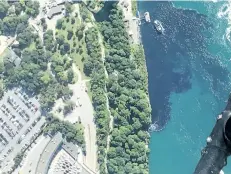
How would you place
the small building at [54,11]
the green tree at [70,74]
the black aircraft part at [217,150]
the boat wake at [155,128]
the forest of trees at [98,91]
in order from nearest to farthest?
the black aircraft part at [217,150] → the forest of trees at [98,91] → the green tree at [70,74] → the boat wake at [155,128] → the small building at [54,11]

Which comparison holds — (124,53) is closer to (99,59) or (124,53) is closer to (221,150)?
(99,59)

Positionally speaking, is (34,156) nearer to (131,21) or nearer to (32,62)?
(32,62)

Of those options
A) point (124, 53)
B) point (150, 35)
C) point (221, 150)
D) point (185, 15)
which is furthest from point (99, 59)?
point (221, 150)

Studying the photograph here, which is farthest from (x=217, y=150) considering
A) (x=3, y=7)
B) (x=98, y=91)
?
Result: (x=3, y=7)

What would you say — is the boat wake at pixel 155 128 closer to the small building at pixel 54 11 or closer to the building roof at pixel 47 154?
the building roof at pixel 47 154

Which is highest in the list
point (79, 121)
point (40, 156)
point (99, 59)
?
point (99, 59)

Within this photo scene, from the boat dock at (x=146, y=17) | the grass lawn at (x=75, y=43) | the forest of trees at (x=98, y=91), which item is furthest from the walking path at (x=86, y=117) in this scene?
the boat dock at (x=146, y=17)
